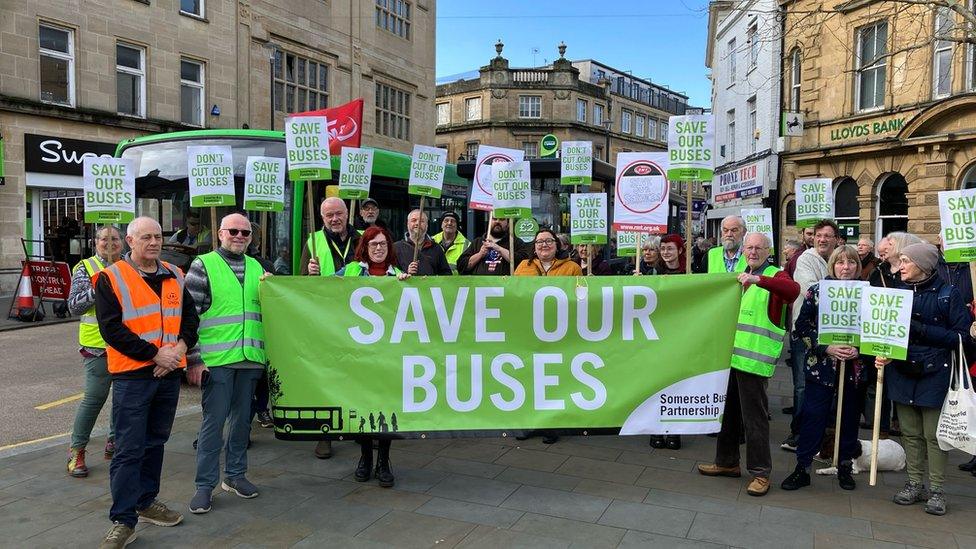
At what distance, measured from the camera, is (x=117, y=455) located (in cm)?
409

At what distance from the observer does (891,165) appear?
19.6m

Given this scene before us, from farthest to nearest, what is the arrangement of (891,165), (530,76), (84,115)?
1. (530,76)
2. (891,165)
3. (84,115)

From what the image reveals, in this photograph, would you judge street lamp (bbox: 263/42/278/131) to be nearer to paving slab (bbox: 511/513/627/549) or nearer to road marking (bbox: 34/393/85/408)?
road marking (bbox: 34/393/85/408)

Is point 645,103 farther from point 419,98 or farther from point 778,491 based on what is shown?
point 778,491

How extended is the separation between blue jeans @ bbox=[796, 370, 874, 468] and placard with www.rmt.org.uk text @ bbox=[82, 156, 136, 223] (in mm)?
5452

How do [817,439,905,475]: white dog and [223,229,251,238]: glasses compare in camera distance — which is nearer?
[223,229,251,238]: glasses

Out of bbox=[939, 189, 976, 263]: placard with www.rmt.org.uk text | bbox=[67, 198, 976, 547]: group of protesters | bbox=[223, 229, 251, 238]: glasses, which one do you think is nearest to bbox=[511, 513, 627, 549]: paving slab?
bbox=[67, 198, 976, 547]: group of protesters

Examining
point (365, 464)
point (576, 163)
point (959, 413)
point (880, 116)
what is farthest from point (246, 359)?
point (880, 116)

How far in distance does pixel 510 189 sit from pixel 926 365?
11.5 ft

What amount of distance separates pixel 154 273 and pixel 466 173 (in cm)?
917

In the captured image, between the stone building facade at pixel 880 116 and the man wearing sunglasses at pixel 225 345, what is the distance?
51.7 ft

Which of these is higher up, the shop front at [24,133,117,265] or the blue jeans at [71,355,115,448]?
the shop front at [24,133,117,265]

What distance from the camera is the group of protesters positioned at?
4105mm

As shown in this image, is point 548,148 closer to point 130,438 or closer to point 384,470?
point 384,470
